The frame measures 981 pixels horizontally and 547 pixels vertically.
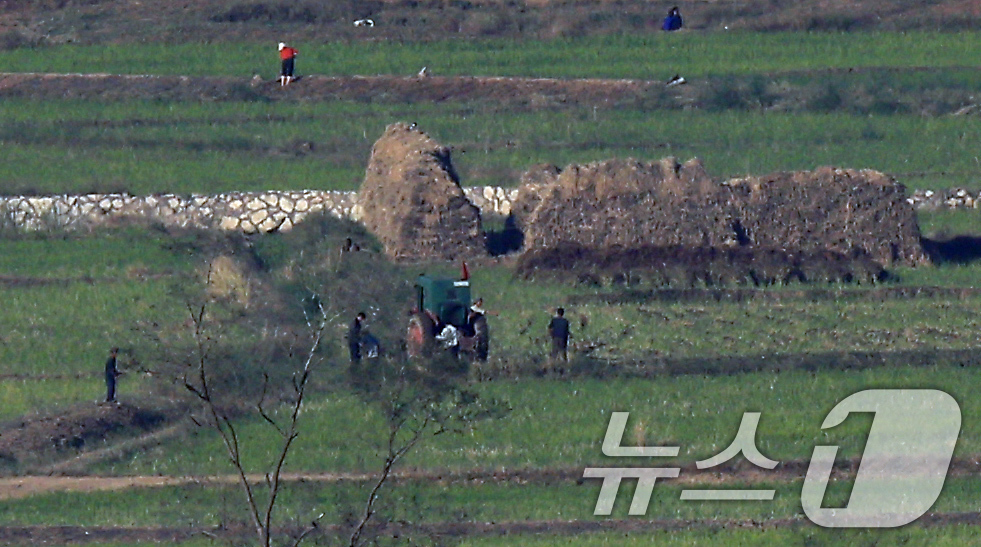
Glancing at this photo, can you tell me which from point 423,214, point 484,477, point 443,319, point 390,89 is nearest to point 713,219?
point 423,214

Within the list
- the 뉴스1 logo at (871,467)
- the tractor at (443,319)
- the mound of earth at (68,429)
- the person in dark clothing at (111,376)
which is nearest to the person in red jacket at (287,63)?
the tractor at (443,319)

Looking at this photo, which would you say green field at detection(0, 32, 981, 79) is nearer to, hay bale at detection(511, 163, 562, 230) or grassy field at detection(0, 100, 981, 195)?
grassy field at detection(0, 100, 981, 195)

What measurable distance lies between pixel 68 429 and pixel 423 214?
11.8 m

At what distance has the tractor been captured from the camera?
29.0 meters

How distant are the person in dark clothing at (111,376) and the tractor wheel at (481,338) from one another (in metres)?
4.91

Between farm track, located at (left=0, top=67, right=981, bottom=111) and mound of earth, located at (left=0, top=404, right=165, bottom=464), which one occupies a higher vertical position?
farm track, located at (left=0, top=67, right=981, bottom=111)

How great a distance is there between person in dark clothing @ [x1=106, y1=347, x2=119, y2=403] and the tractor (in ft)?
13.2

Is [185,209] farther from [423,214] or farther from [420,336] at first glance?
[420,336]

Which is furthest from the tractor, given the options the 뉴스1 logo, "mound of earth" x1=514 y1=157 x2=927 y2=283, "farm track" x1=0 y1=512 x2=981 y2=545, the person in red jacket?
the person in red jacket

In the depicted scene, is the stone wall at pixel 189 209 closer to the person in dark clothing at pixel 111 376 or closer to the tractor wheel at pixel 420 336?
the tractor wheel at pixel 420 336

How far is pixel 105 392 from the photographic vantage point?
28.6m

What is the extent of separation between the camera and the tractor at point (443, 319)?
95.0 ft

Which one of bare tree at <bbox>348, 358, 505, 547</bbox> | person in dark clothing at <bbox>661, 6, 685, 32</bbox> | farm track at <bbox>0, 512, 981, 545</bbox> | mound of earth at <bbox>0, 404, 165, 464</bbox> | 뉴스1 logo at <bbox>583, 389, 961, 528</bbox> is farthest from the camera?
person in dark clothing at <bbox>661, 6, 685, 32</bbox>

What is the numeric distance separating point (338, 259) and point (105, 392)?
5631mm
